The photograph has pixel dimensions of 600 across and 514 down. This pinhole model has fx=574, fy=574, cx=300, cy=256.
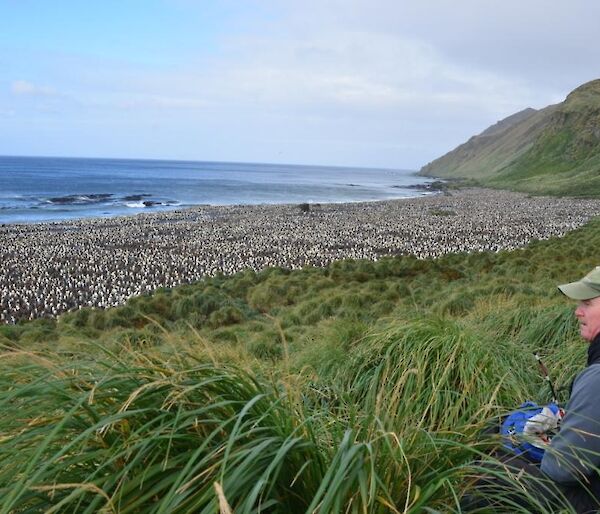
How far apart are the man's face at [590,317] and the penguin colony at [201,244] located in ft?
41.2

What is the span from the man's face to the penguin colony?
12.5m

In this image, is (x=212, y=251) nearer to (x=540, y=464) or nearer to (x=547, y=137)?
(x=540, y=464)

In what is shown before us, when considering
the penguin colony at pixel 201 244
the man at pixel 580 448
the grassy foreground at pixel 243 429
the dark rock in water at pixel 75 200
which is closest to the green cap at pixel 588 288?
the man at pixel 580 448

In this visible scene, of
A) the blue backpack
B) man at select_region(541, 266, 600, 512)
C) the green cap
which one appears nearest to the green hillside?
the green cap

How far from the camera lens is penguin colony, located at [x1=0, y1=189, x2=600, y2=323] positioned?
1594cm

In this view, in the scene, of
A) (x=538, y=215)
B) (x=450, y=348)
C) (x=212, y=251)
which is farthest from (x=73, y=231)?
(x=450, y=348)

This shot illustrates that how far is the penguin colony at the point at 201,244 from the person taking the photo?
52.3 feet

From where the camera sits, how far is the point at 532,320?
6.12 metres

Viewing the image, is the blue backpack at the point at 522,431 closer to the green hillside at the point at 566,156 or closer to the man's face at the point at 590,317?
the man's face at the point at 590,317

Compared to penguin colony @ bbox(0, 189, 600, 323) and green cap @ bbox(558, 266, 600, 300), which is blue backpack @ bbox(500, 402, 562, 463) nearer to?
green cap @ bbox(558, 266, 600, 300)

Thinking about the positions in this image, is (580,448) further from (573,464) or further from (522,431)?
(522,431)

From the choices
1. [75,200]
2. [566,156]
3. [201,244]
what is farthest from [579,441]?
[566,156]

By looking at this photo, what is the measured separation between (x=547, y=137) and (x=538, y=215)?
3103 inches

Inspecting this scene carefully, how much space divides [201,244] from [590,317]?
2171cm
